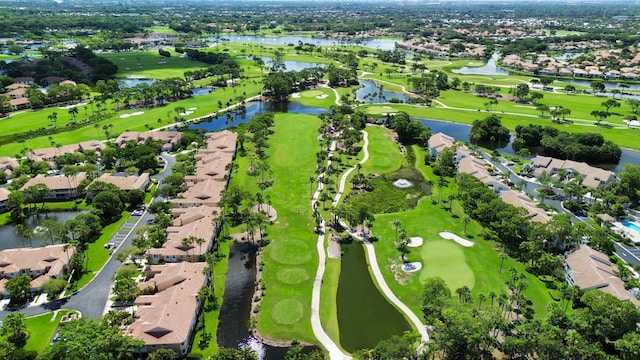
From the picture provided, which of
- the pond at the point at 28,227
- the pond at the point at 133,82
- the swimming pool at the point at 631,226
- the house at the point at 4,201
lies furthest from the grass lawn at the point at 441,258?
the pond at the point at 133,82

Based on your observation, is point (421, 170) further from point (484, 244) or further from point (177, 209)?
point (177, 209)

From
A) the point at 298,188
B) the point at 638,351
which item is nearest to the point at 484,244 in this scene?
the point at 638,351

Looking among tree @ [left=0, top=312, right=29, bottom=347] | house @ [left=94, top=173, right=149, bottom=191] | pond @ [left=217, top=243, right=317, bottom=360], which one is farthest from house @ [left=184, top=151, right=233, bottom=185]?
tree @ [left=0, top=312, right=29, bottom=347]

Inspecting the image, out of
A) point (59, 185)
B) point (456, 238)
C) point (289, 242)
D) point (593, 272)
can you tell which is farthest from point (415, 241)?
point (59, 185)

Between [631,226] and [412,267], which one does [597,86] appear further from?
[412,267]

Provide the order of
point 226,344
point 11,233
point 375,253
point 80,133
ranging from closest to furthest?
point 226,344 < point 375,253 < point 11,233 < point 80,133
